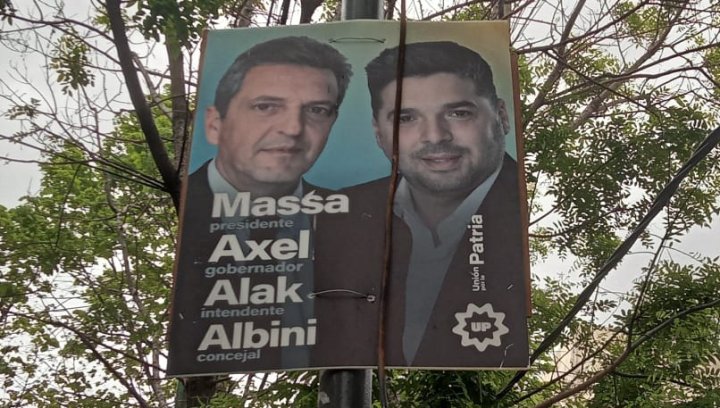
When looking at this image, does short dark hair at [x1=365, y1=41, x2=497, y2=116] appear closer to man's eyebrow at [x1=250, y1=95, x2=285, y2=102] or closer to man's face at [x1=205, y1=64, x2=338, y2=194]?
man's face at [x1=205, y1=64, x2=338, y2=194]

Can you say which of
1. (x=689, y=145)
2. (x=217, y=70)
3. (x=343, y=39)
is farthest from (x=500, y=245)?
(x=689, y=145)

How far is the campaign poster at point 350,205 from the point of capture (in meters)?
1.69

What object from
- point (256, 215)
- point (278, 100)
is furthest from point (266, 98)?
point (256, 215)

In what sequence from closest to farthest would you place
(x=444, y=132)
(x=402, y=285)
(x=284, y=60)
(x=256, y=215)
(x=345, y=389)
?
(x=345, y=389) → (x=402, y=285) → (x=256, y=215) → (x=444, y=132) → (x=284, y=60)

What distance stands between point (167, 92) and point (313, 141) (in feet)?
10.2

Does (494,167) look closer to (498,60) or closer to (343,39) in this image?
(498,60)

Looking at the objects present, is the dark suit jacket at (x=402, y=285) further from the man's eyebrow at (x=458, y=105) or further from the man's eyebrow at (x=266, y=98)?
the man's eyebrow at (x=266, y=98)

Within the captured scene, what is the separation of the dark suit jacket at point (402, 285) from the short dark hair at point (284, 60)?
404 millimetres

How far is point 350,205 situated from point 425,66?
0.52 meters

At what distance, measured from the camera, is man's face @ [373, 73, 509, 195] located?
76.3 inches

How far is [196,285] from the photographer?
1790 millimetres

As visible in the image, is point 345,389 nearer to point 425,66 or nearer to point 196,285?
point 196,285

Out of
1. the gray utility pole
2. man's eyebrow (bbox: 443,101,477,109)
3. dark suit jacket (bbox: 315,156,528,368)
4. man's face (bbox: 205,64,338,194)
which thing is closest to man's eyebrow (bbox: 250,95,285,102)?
man's face (bbox: 205,64,338,194)

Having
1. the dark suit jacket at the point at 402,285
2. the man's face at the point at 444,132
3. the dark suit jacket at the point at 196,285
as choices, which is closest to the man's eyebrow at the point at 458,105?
the man's face at the point at 444,132
